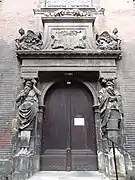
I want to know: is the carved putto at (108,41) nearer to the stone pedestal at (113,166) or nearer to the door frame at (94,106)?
the door frame at (94,106)

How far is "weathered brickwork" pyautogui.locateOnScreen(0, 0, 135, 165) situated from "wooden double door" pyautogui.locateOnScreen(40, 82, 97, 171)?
106 centimetres

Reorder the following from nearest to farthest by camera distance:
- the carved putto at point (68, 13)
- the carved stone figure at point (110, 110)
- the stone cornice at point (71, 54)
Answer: the carved stone figure at point (110, 110)
the stone cornice at point (71, 54)
the carved putto at point (68, 13)

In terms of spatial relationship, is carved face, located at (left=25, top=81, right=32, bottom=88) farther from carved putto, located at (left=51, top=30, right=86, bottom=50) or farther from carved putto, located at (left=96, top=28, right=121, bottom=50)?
carved putto, located at (left=96, top=28, right=121, bottom=50)

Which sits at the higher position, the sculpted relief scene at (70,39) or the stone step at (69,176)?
the sculpted relief scene at (70,39)

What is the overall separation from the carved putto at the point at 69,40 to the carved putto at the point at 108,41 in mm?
511

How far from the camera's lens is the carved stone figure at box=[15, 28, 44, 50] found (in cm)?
720

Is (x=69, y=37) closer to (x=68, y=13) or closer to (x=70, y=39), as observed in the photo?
(x=70, y=39)

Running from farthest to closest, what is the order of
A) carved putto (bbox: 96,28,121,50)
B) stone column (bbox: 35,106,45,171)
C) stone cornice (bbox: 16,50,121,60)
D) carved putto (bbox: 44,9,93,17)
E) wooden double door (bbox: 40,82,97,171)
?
Result: carved putto (bbox: 44,9,93,17) < carved putto (bbox: 96,28,121,50) < stone cornice (bbox: 16,50,121,60) < wooden double door (bbox: 40,82,97,171) < stone column (bbox: 35,106,45,171)

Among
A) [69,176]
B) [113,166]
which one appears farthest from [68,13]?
[69,176]

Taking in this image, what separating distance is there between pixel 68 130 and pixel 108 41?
3154 millimetres

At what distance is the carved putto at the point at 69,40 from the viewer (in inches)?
287

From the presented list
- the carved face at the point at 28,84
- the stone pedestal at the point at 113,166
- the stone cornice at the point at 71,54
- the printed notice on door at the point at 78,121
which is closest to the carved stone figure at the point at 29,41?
the stone cornice at the point at 71,54

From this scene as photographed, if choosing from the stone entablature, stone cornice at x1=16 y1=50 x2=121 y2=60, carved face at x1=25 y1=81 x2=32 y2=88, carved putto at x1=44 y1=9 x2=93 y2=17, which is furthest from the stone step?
carved putto at x1=44 y1=9 x2=93 y2=17

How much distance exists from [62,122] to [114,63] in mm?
2473
